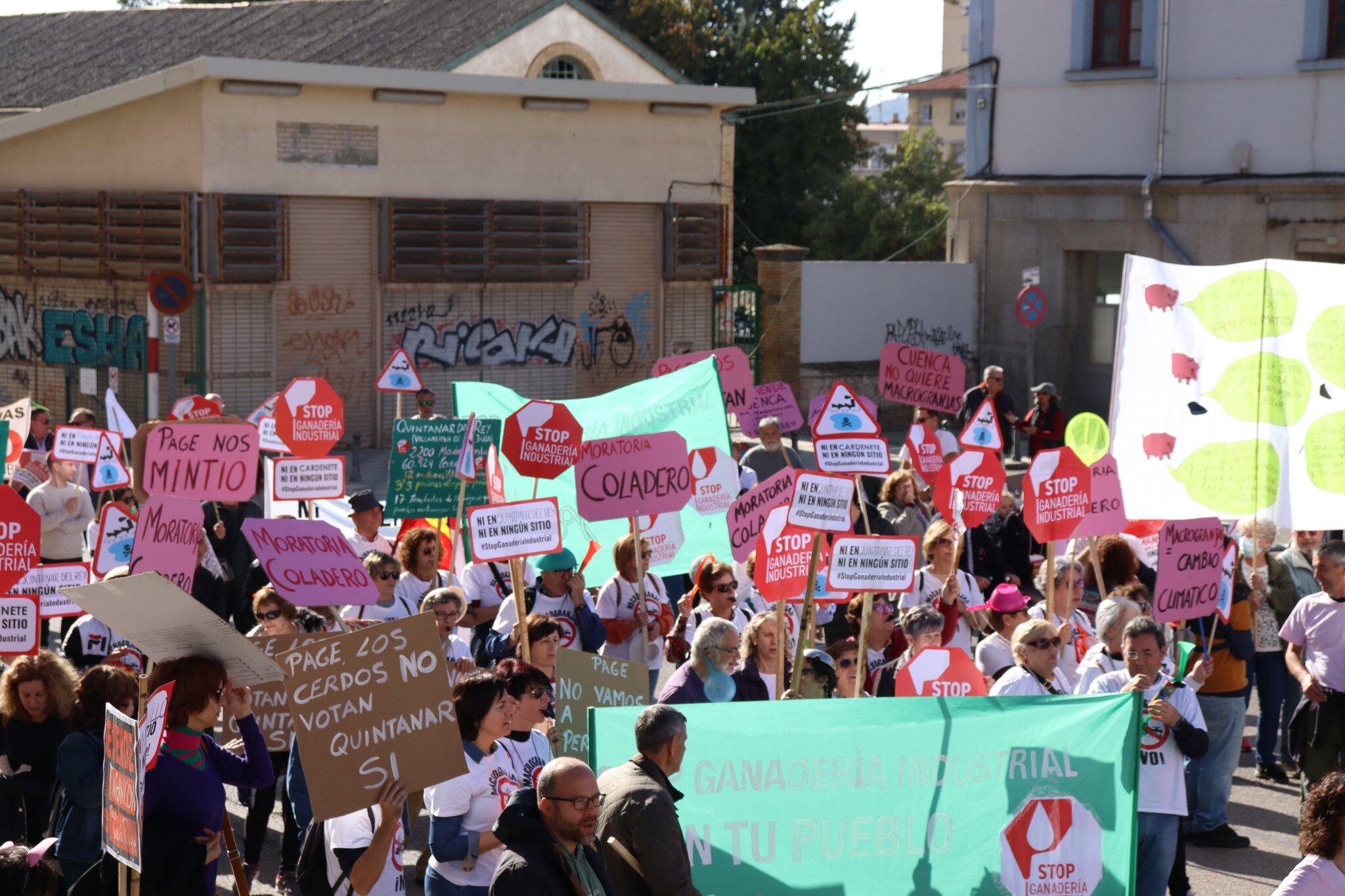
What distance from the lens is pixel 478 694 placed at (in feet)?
20.3

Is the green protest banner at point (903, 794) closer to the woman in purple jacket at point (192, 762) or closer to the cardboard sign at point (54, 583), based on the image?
the woman in purple jacket at point (192, 762)

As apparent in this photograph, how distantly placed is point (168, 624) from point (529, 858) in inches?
66.3

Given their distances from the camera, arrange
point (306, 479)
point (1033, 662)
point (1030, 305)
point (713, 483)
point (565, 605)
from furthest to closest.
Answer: point (1030, 305) → point (713, 483) → point (306, 479) → point (565, 605) → point (1033, 662)

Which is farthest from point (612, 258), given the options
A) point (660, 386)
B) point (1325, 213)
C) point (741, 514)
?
point (741, 514)

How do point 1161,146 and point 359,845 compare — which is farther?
point 1161,146

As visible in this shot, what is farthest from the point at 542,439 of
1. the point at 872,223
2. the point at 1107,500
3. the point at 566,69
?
the point at 872,223

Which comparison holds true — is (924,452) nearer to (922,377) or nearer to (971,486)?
(922,377)

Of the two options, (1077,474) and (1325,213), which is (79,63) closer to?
(1325,213)

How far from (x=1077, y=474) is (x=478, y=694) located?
482cm

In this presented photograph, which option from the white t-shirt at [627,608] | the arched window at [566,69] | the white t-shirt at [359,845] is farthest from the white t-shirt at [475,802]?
the arched window at [566,69]

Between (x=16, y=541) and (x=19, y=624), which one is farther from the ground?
(x=16, y=541)

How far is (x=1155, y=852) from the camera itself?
711cm

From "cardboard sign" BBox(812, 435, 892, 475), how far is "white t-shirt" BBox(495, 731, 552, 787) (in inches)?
188

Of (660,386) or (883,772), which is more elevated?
(660,386)
